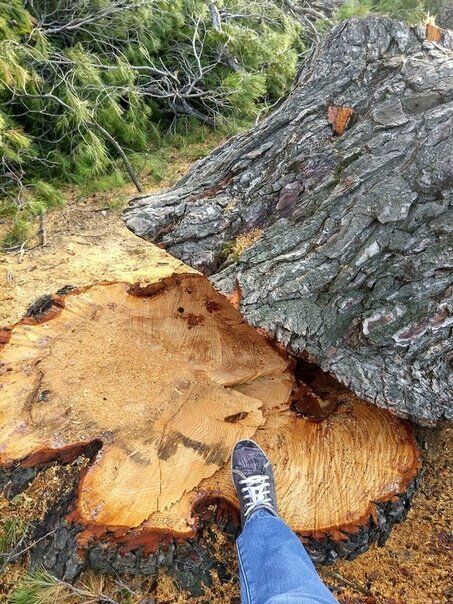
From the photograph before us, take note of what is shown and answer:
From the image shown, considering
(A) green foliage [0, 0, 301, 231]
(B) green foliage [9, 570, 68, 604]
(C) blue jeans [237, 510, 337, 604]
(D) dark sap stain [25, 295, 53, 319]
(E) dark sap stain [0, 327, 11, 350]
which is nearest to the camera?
(C) blue jeans [237, 510, 337, 604]

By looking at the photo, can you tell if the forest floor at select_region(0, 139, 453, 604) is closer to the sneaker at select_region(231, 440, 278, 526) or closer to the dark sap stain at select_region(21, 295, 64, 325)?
the sneaker at select_region(231, 440, 278, 526)

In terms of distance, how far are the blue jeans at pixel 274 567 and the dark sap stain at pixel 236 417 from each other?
275mm

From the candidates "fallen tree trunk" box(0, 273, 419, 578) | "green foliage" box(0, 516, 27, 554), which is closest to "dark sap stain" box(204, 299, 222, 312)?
"fallen tree trunk" box(0, 273, 419, 578)

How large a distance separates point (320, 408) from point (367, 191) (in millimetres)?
700

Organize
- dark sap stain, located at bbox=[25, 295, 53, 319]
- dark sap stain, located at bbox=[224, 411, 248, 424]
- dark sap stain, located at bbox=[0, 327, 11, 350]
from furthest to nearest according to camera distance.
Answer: dark sap stain, located at bbox=[25, 295, 53, 319], dark sap stain, located at bbox=[0, 327, 11, 350], dark sap stain, located at bbox=[224, 411, 248, 424]

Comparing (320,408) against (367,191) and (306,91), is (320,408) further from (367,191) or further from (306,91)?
(306,91)

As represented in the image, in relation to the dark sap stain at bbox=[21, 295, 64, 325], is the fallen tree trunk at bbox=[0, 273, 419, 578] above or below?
below

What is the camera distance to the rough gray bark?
4.10 feet

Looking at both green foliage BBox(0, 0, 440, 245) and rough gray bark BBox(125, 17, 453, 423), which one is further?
green foliage BBox(0, 0, 440, 245)

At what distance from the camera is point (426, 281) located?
125 centimetres

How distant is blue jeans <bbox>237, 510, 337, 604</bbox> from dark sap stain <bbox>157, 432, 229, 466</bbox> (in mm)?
185

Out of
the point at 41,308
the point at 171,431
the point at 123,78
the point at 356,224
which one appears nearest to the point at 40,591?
the point at 171,431

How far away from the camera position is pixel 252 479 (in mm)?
1234

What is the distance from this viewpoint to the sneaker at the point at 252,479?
4.04 feet
